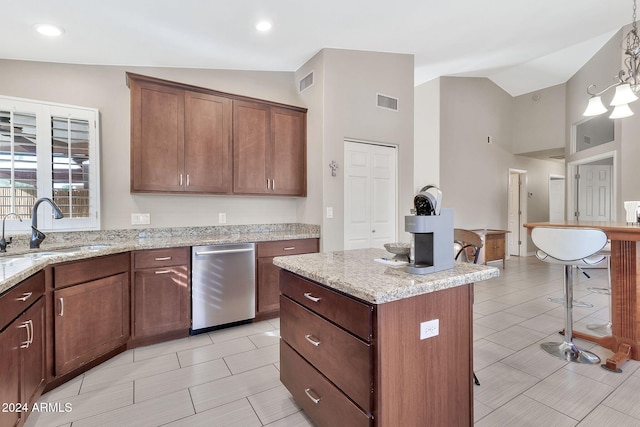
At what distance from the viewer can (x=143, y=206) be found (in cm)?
328

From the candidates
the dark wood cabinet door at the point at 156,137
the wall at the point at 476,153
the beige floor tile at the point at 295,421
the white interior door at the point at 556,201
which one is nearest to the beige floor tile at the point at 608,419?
the beige floor tile at the point at 295,421

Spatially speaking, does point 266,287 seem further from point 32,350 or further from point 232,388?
point 32,350

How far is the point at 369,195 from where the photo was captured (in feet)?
13.0

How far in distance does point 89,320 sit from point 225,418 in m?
1.34

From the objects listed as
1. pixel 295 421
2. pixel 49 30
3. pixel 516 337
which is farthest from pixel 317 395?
pixel 49 30

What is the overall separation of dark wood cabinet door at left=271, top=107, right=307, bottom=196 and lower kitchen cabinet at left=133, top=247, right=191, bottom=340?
4.53 feet

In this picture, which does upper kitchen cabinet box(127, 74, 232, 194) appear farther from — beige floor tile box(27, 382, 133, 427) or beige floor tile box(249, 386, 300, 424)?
beige floor tile box(249, 386, 300, 424)

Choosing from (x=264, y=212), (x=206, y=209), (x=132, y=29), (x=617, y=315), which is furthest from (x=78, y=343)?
(x=617, y=315)

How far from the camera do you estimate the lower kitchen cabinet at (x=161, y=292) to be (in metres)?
2.73

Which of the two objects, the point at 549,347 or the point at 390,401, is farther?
the point at 549,347

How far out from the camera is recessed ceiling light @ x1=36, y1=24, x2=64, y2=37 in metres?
2.50

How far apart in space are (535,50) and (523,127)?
283cm

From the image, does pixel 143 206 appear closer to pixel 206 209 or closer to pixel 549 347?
pixel 206 209

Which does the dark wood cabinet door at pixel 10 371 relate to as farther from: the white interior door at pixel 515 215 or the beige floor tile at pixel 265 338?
the white interior door at pixel 515 215
